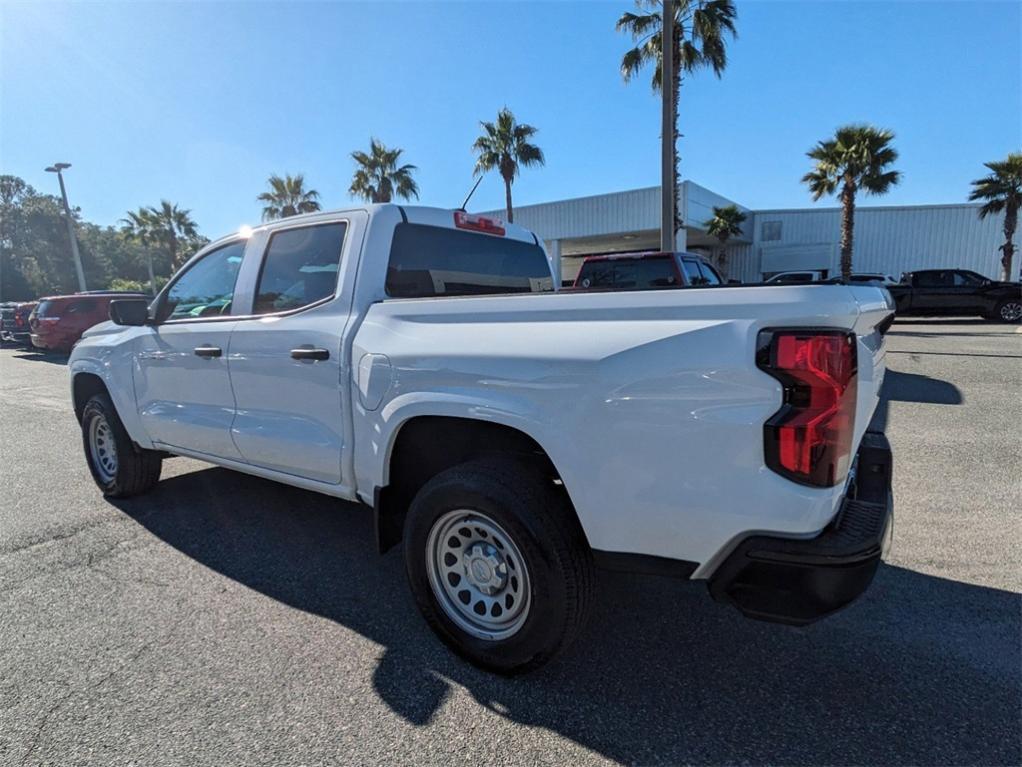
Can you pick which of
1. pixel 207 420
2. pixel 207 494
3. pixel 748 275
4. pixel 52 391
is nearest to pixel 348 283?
pixel 207 420

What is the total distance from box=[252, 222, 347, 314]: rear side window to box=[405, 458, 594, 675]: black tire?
133cm

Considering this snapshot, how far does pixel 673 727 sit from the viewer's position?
203 cm

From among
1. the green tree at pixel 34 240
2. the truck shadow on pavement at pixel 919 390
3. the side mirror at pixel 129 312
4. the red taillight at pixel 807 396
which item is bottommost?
the truck shadow on pavement at pixel 919 390

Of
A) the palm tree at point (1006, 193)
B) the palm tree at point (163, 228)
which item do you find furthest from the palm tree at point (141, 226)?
the palm tree at point (1006, 193)

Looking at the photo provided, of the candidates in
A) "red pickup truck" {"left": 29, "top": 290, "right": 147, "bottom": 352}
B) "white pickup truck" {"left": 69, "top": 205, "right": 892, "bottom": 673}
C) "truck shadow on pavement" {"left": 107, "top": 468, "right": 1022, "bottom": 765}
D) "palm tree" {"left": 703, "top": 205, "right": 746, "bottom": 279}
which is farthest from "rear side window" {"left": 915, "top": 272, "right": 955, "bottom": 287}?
"red pickup truck" {"left": 29, "top": 290, "right": 147, "bottom": 352}

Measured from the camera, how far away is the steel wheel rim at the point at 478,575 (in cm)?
229

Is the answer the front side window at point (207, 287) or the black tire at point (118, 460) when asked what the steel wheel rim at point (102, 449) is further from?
the front side window at point (207, 287)

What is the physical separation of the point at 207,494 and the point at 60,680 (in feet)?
7.79

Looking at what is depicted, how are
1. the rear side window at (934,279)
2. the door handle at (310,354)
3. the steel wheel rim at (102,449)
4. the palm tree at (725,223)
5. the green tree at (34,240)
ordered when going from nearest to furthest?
1. the door handle at (310,354)
2. the steel wheel rim at (102,449)
3. the rear side window at (934,279)
4. the palm tree at (725,223)
5. the green tree at (34,240)

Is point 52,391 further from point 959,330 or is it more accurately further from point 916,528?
point 959,330

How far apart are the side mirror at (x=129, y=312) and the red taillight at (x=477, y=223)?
2293mm

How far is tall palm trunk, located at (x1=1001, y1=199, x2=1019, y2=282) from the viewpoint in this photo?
23.5 m

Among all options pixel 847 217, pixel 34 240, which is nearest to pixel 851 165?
pixel 847 217

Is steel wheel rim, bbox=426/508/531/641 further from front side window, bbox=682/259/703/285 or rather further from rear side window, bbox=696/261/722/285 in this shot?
rear side window, bbox=696/261/722/285
